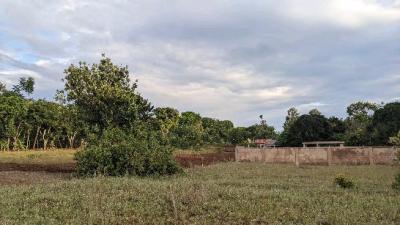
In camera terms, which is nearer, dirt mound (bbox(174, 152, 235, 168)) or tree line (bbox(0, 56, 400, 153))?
tree line (bbox(0, 56, 400, 153))

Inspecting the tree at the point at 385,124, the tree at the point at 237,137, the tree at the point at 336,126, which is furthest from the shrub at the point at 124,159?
the tree at the point at 237,137

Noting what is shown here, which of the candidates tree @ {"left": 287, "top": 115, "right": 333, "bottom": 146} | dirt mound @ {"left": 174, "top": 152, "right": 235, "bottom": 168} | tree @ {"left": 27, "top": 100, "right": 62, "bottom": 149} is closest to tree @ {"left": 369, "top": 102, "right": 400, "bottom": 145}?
tree @ {"left": 287, "top": 115, "right": 333, "bottom": 146}

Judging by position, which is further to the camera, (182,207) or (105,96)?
(105,96)

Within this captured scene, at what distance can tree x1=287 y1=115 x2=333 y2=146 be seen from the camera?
69.0m

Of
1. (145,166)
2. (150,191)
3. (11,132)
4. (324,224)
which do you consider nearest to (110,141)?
(145,166)

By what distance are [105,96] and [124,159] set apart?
25.3 feet

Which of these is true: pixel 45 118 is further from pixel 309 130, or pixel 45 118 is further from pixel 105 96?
pixel 309 130

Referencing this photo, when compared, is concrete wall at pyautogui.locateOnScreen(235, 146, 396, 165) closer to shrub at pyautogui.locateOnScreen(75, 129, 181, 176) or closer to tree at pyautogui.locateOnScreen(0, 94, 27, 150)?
shrub at pyautogui.locateOnScreen(75, 129, 181, 176)

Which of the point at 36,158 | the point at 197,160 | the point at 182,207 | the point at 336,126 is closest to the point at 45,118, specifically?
the point at 36,158

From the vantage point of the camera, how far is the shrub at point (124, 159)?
20125 millimetres

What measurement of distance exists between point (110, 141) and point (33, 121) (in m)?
37.8

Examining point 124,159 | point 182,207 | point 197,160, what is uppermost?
point 124,159

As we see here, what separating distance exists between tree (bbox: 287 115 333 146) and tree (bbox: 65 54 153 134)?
43.8m

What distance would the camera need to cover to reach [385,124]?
53.2 metres
